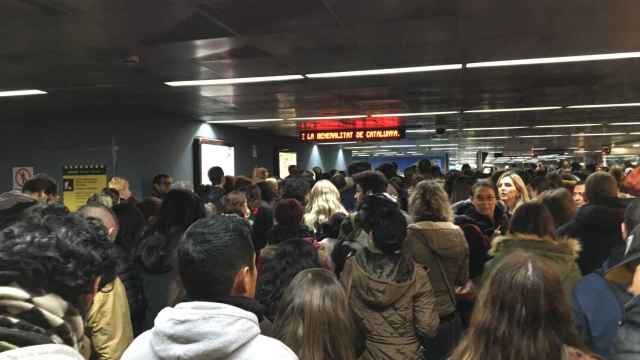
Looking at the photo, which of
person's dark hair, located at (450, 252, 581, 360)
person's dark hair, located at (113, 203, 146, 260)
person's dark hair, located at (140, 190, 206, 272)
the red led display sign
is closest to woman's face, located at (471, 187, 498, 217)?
person's dark hair, located at (140, 190, 206, 272)

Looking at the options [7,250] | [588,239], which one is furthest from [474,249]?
[7,250]

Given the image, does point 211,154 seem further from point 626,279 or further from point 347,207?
point 626,279

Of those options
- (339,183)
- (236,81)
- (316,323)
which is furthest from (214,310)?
(236,81)

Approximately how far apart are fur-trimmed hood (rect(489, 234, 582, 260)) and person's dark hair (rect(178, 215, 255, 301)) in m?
1.77

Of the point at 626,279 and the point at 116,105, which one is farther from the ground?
the point at 116,105

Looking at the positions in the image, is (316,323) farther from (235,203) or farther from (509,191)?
(509,191)

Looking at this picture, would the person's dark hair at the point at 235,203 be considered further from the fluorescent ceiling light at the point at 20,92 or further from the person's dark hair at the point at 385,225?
the fluorescent ceiling light at the point at 20,92

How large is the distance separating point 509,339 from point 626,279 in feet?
2.23

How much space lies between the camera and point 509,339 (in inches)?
57.5

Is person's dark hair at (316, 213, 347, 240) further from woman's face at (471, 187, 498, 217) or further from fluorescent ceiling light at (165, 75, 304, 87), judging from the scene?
fluorescent ceiling light at (165, 75, 304, 87)

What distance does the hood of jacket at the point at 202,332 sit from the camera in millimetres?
1263

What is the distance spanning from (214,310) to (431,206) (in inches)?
93.8

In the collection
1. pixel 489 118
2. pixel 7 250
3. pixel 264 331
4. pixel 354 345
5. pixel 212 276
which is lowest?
pixel 354 345

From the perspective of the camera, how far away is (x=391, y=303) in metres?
2.67
